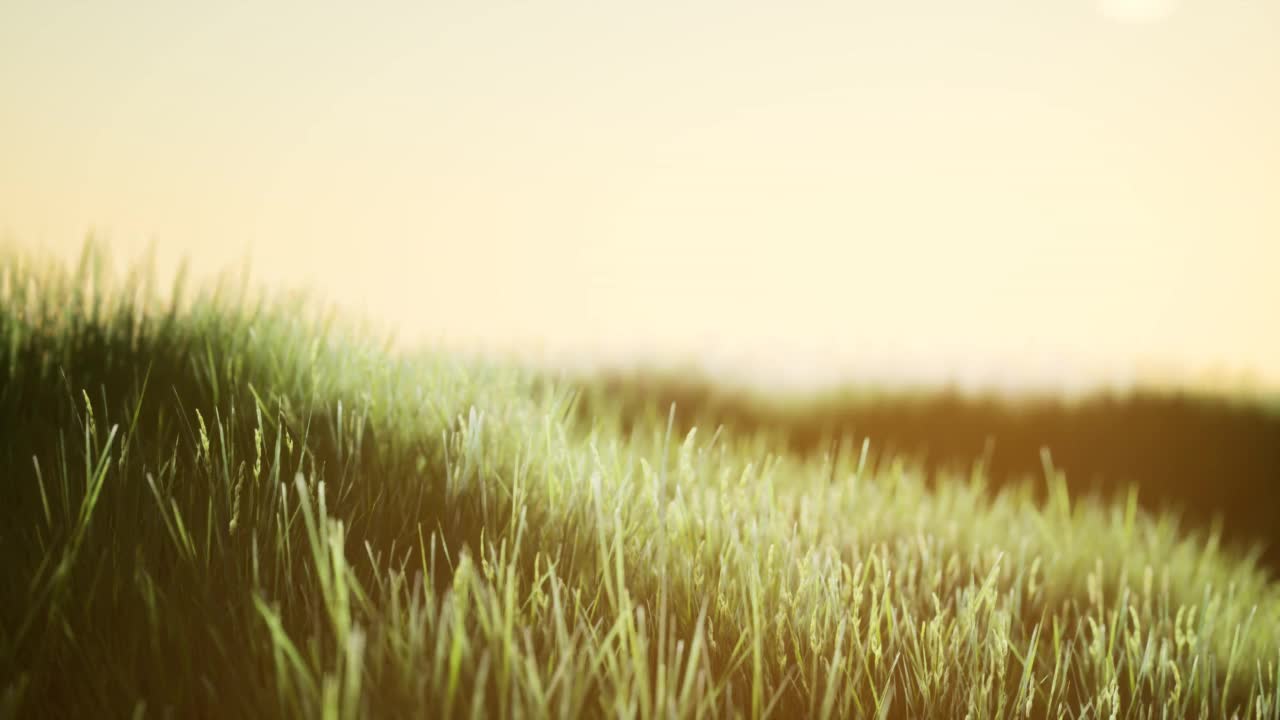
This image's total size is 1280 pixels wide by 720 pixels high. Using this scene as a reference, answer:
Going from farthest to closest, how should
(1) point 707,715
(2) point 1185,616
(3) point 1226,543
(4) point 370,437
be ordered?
(3) point 1226,543 < (2) point 1185,616 < (4) point 370,437 < (1) point 707,715

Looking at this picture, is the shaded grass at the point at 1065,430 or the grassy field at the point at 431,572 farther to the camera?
the shaded grass at the point at 1065,430

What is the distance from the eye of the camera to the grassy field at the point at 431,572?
1.18 m

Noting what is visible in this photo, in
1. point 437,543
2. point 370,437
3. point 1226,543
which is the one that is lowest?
point 1226,543

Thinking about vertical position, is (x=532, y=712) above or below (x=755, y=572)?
below

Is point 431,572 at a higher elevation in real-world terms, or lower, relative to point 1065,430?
lower

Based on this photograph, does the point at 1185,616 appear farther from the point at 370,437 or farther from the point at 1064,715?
the point at 370,437

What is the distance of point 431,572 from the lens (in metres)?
1.36

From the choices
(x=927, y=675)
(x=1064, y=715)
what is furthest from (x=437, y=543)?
(x=1064, y=715)

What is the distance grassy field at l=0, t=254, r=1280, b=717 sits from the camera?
1.18 meters

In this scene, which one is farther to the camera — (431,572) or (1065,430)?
(1065,430)

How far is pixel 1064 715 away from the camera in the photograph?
1.60 meters

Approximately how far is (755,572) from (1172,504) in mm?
3925

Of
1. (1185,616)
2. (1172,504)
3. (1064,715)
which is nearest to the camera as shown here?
(1064,715)

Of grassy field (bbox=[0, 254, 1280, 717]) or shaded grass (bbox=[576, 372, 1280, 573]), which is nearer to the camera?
grassy field (bbox=[0, 254, 1280, 717])
